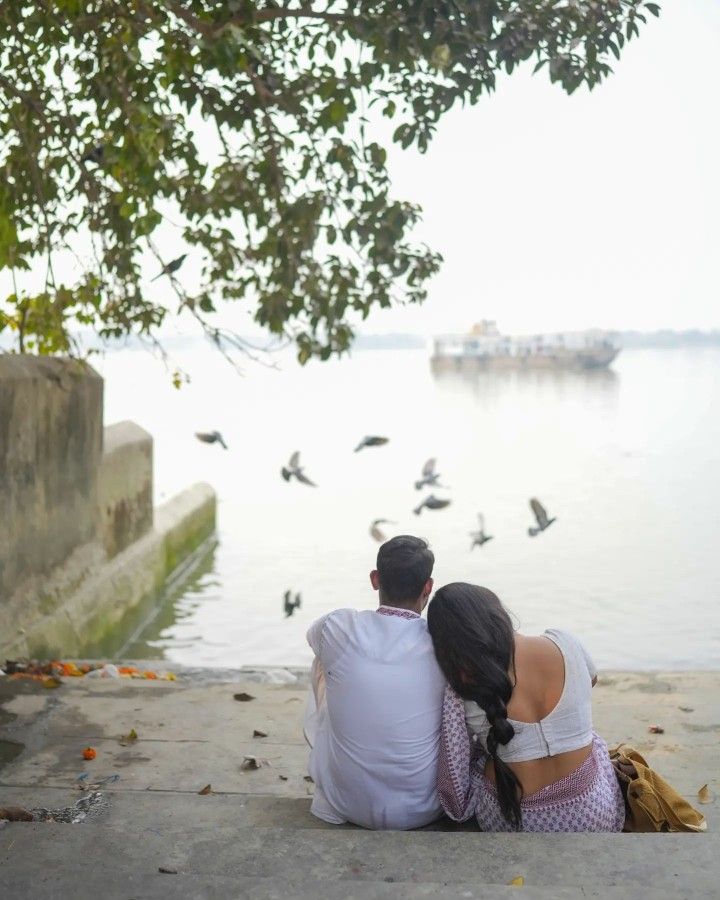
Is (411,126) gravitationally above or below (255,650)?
above

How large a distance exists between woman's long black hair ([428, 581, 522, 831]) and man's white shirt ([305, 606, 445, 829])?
13cm

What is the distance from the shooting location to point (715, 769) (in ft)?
14.7

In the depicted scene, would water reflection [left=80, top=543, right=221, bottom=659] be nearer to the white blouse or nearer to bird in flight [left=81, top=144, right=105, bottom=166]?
bird in flight [left=81, top=144, right=105, bottom=166]

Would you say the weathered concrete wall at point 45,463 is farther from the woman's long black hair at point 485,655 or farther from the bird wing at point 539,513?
the woman's long black hair at point 485,655

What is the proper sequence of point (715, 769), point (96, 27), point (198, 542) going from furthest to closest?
1. point (198, 542)
2. point (96, 27)
3. point (715, 769)

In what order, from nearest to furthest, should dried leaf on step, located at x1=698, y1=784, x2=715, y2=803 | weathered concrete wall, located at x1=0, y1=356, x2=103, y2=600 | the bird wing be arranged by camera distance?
1. dried leaf on step, located at x1=698, y1=784, x2=715, y2=803
2. weathered concrete wall, located at x1=0, y1=356, x2=103, y2=600
3. the bird wing

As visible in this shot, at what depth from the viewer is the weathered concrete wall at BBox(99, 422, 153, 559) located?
9.01 m

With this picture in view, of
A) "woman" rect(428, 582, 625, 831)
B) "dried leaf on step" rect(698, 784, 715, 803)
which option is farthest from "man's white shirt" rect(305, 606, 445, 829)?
"dried leaf on step" rect(698, 784, 715, 803)

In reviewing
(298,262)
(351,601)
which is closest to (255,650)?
(351,601)

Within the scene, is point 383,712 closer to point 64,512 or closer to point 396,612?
point 396,612

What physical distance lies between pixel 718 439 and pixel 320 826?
100 ft

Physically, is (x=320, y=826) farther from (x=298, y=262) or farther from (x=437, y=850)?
(x=298, y=262)

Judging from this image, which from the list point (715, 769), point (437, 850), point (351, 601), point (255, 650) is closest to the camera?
point (437, 850)

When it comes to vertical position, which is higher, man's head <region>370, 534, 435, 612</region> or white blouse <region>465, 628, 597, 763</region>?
man's head <region>370, 534, 435, 612</region>
